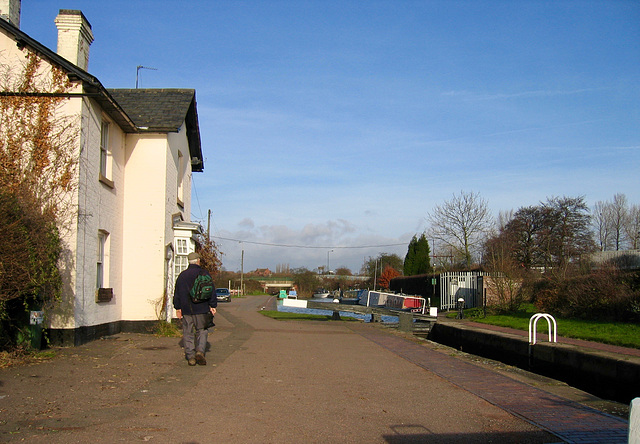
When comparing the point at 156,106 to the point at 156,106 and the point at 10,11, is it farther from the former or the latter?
the point at 10,11

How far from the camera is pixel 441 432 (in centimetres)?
567

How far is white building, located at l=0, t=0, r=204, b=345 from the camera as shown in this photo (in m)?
11.1

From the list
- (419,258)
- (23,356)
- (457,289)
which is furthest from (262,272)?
(23,356)

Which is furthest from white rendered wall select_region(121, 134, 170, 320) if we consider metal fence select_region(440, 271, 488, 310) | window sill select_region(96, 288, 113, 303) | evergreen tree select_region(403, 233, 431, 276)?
evergreen tree select_region(403, 233, 431, 276)

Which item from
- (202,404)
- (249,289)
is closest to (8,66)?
(202,404)

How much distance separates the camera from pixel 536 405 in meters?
7.04

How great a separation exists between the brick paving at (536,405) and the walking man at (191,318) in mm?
4157

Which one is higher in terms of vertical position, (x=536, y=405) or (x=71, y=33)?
(x=71, y=33)

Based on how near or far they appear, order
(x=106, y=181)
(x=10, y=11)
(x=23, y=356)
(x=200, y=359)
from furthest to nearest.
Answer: (x=10, y=11)
(x=106, y=181)
(x=200, y=359)
(x=23, y=356)

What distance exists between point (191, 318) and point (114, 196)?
216 inches

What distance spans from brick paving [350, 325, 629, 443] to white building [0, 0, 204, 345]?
7012mm

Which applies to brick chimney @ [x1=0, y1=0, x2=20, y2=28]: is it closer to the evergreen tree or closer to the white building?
the white building

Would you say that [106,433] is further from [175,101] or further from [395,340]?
[175,101]

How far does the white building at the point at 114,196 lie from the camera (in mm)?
11117
